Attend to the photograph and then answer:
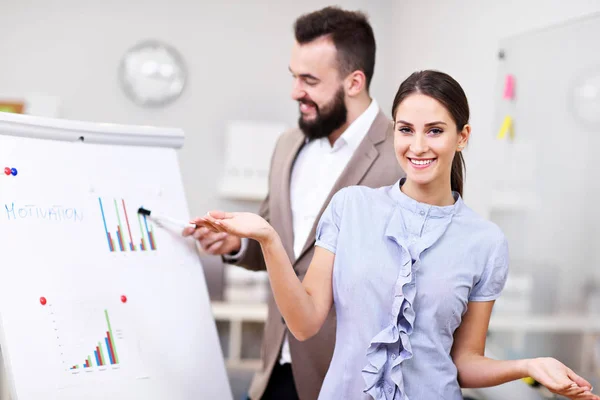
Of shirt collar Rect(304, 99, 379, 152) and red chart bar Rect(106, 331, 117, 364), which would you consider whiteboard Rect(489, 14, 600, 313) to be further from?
red chart bar Rect(106, 331, 117, 364)

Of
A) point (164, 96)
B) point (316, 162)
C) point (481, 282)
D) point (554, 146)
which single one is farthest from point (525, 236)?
point (164, 96)

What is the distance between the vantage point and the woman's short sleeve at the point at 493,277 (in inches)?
55.3

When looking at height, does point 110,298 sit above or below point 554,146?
below

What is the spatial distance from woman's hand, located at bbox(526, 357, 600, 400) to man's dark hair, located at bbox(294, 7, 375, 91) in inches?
40.6

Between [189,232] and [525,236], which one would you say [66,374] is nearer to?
[189,232]

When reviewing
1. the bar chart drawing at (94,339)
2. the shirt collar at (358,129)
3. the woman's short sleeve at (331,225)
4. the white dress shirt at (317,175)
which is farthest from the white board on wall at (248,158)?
the woman's short sleeve at (331,225)

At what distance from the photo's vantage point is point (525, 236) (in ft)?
7.77

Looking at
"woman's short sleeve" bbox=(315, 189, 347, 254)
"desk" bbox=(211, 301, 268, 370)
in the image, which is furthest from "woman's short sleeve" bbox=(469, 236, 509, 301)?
"desk" bbox=(211, 301, 268, 370)

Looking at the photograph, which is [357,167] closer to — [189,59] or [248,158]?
[248,158]

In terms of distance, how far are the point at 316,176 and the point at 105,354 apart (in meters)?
0.77

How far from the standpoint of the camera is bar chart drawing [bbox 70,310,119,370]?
1605mm

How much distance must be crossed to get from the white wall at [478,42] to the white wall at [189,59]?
0.88 metres

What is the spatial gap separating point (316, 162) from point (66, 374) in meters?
0.92

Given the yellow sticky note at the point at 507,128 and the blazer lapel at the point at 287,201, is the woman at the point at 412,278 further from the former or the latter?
the yellow sticky note at the point at 507,128
